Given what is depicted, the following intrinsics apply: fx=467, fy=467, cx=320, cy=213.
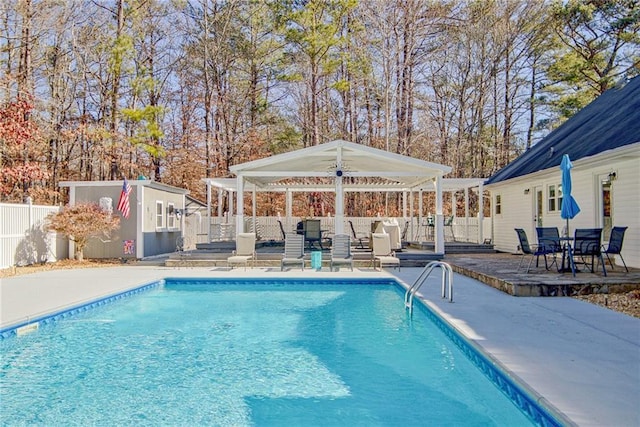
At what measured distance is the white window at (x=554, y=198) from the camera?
1281 cm

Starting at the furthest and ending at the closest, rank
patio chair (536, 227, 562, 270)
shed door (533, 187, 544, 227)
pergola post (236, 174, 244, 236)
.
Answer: shed door (533, 187, 544, 227) → pergola post (236, 174, 244, 236) → patio chair (536, 227, 562, 270)

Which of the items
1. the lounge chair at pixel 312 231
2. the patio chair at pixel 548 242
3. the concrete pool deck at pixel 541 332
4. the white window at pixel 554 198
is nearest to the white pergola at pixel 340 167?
the lounge chair at pixel 312 231

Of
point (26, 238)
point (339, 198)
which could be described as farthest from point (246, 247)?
point (26, 238)

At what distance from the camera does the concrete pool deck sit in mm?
3385

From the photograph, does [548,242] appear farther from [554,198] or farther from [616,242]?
[554,198]

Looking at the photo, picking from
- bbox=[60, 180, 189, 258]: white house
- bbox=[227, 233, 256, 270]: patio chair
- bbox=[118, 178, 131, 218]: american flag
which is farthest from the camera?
bbox=[60, 180, 189, 258]: white house

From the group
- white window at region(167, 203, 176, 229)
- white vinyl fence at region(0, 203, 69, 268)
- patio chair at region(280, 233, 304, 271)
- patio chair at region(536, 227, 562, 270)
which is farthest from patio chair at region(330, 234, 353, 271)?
white vinyl fence at region(0, 203, 69, 268)

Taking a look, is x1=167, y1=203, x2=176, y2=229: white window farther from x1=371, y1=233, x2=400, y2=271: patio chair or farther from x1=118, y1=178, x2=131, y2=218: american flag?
x1=371, y1=233, x2=400, y2=271: patio chair

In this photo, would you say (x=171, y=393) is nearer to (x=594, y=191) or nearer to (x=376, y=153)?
(x=376, y=153)

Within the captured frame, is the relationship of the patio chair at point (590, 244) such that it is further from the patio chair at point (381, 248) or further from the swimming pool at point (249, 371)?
the patio chair at point (381, 248)

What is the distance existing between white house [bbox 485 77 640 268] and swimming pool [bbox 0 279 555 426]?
16.9 ft

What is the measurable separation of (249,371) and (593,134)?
10968 mm

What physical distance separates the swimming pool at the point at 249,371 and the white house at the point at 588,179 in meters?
5.15

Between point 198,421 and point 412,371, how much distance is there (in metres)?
2.37
